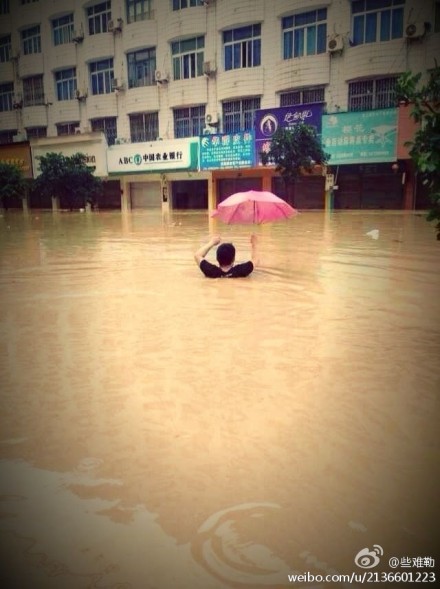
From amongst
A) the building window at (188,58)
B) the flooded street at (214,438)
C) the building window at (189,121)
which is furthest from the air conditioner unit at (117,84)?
the flooded street at (214,438)

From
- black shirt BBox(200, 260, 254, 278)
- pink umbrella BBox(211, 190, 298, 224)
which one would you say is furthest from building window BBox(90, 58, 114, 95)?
black shirt BBox(200, 260, 254, 278)

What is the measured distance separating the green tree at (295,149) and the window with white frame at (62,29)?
18.7 metres

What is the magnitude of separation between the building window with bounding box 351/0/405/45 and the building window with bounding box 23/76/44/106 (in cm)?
2229

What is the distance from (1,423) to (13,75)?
37251 mm

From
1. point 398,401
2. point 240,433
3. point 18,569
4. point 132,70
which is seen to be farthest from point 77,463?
point 132,70

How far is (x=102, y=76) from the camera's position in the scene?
96.9ft

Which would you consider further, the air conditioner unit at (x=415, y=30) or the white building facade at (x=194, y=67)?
the white building facade at (x=194, y=67)

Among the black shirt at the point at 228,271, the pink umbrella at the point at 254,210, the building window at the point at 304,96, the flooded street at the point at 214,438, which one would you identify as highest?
the building window at the point at 304,96

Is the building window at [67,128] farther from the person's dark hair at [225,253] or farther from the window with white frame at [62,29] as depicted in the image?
the person's dark hair at [225,253]

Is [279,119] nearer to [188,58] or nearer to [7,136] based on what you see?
[188,58]

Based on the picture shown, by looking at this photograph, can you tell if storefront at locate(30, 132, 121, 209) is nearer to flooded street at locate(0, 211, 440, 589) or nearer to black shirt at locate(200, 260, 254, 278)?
black shirt at locate(200, 260, 254, 278)

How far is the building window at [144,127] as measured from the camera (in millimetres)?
28281

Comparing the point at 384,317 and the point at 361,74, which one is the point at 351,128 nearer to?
the point at 361,74

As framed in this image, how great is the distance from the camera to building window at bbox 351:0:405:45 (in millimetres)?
20688
